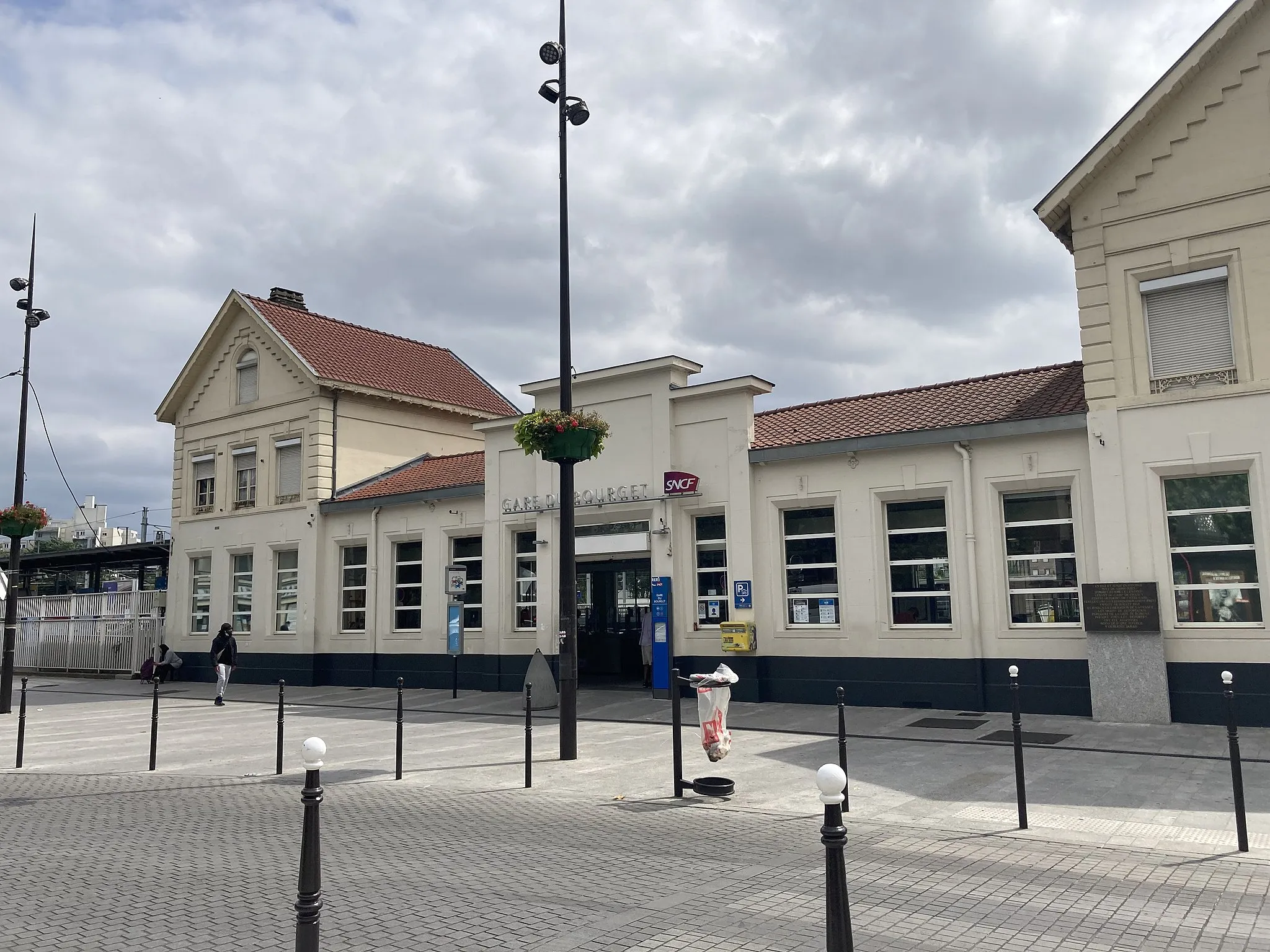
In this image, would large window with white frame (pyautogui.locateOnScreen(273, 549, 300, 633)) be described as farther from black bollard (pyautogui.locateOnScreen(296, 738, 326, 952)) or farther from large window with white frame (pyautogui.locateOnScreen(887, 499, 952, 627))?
black bollard (pyautogui.locateOnScreen(296, 738, 326, 952))

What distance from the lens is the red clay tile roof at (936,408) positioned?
52.7 ft

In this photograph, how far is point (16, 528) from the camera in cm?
2034

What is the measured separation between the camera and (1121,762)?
36.8ft

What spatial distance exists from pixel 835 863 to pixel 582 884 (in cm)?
306

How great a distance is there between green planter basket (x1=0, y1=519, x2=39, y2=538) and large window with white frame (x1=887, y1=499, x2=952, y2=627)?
673 inches

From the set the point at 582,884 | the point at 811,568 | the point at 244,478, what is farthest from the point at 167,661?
the point at 582,884

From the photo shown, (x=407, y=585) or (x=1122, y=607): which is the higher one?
(x=407, y=585)

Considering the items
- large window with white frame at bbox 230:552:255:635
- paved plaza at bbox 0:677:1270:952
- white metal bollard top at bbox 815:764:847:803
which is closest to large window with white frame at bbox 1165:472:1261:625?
paved plaza at bbox 0:677:1270:952

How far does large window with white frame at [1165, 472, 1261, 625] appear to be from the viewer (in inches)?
Answer: 541

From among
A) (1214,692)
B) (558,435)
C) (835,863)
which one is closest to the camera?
(835,863)

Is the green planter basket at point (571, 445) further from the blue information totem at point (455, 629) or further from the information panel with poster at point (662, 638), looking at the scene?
the blue information totem at point (455, 629)

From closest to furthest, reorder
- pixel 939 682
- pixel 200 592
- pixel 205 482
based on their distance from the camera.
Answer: pixel 939 682 → pixel 200 592 → pixel 205 482

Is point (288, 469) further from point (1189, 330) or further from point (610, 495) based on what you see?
point (1189, 330)

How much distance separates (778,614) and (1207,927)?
12206 millimetres
